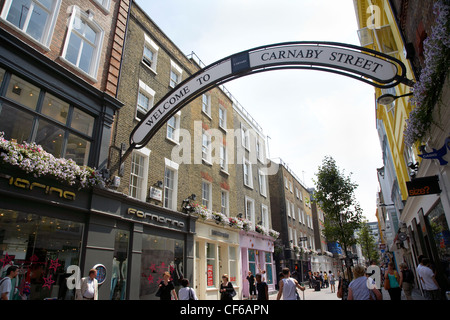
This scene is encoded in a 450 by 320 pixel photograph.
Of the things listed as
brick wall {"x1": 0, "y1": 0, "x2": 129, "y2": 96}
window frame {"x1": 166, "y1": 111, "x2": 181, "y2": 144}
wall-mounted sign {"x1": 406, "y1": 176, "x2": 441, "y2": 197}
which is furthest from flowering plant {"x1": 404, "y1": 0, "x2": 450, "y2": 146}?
window frame {"x1": 166, "y1": 111, "x2": 181, "y2": 144}

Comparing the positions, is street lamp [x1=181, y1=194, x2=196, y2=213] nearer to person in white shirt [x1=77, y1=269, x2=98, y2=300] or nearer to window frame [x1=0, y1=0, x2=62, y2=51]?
person in white shirt [x1=77, y1=269, x2=98, y2=300]

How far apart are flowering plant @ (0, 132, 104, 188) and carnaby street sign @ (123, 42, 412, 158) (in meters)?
2.07

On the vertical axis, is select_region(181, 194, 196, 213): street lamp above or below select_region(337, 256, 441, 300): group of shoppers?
above

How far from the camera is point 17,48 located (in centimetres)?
791

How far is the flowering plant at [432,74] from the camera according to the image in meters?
4.84

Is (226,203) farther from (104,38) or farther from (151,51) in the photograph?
(104,38)

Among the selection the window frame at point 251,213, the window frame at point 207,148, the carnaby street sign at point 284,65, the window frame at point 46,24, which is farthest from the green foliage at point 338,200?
the window frame at point 46,24

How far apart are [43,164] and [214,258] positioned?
1127cm

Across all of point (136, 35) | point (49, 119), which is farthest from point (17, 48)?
point (136, 35)

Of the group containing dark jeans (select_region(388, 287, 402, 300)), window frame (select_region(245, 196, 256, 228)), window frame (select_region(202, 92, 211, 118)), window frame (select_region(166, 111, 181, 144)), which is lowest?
dark jeans (select_region(388, 287, 402, 300))

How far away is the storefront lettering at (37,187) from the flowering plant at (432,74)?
9749mm

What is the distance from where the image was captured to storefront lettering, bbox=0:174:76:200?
23.7 ft

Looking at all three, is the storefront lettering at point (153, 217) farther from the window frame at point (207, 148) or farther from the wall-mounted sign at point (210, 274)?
the window frame at point (207, 148)

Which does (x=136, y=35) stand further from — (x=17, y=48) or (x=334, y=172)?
(x=334, y=172)
